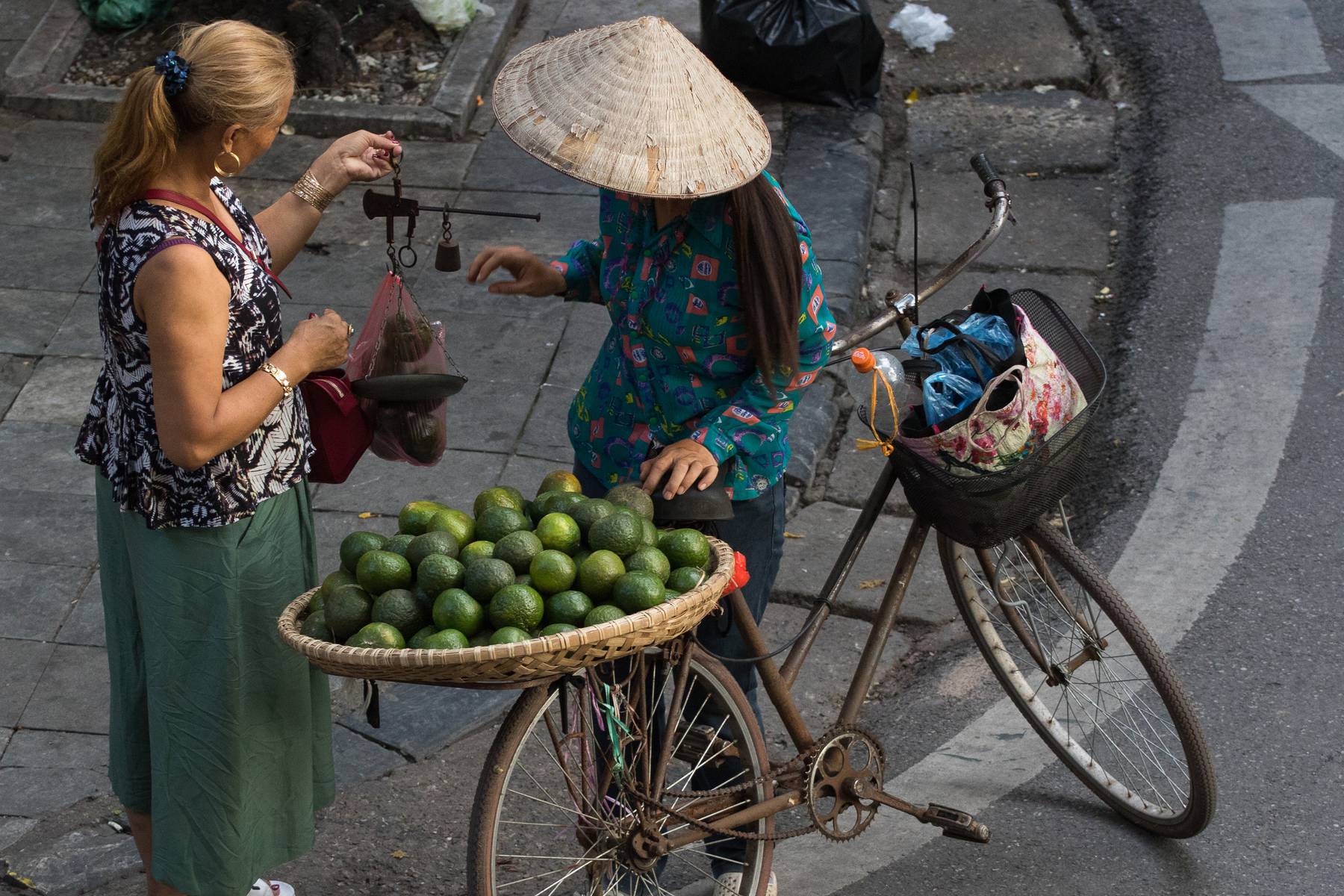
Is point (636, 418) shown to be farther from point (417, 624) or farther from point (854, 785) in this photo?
point (854, 785)

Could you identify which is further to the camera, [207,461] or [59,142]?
[59,142]

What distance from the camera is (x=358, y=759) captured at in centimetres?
361

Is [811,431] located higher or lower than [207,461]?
lower

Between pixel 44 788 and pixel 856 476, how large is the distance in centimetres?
276

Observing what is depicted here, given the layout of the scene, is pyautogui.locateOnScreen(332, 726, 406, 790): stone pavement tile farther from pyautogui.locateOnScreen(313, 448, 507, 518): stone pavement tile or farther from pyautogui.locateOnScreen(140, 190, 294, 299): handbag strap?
pyautogui.locateOnScreen(140, 190, 294, 299): handbag strap

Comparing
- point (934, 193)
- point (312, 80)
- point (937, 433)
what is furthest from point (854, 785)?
point (312, 80)

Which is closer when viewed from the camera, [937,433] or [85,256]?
[937,433]

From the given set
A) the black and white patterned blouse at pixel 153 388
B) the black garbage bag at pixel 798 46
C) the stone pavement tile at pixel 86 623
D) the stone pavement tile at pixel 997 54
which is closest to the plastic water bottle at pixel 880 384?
the black and white patterned blouse at pixel 153 388

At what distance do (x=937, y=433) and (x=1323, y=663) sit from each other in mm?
1862

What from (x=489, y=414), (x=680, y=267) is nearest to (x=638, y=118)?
(x=680, y=267)

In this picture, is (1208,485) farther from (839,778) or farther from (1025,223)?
(839,778)

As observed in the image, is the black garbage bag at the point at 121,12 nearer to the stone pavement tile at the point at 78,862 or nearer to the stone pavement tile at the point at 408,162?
the stone pavement tile at the point at 408,162

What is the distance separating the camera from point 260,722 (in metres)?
2.71

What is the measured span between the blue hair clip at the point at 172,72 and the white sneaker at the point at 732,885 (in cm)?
201
